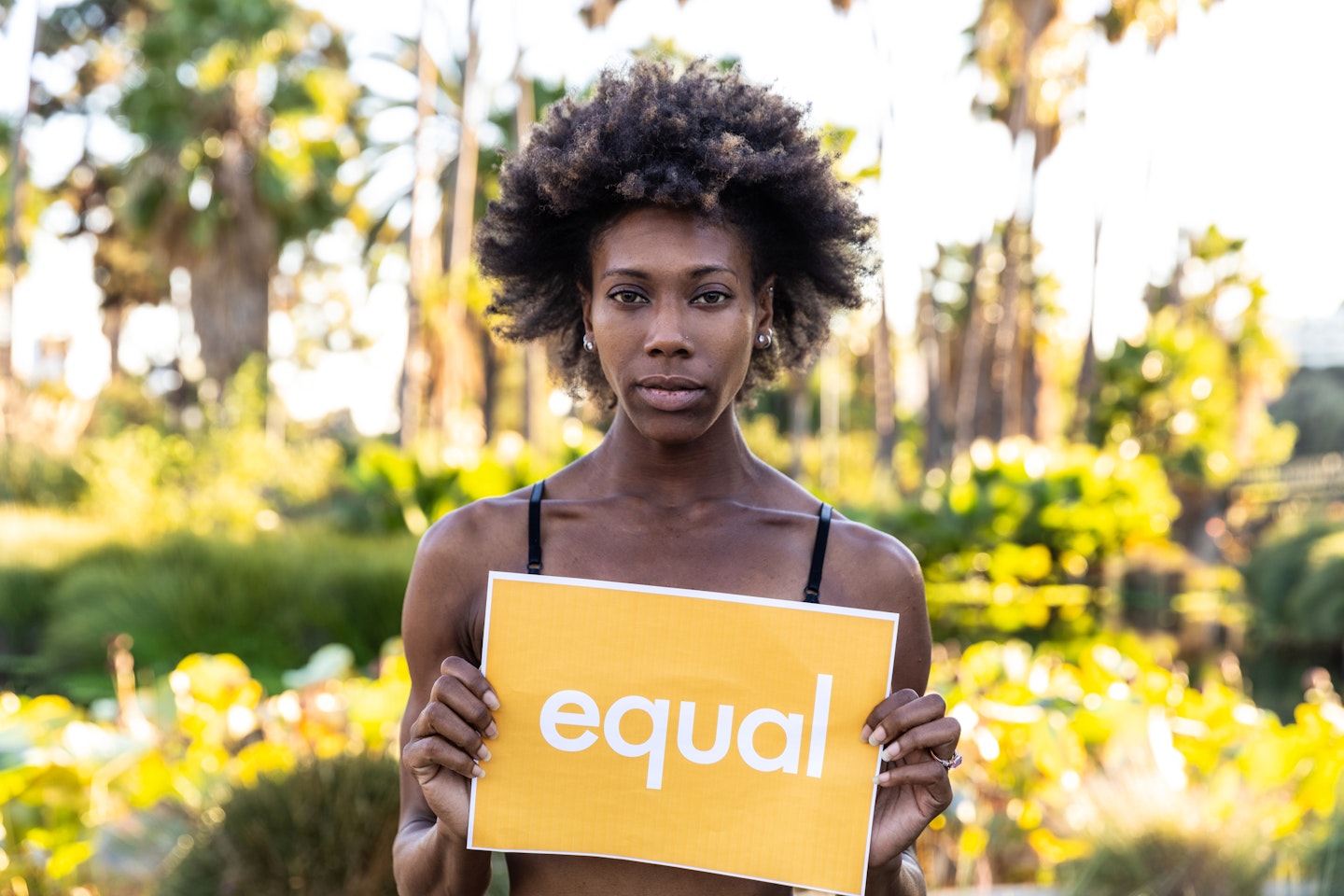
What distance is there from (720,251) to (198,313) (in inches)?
976

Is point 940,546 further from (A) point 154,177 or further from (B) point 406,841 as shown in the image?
(A) point 154,177

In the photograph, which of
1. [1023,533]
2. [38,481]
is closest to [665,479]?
[1023,533]

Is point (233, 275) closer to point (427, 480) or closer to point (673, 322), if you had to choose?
point (427, 480)

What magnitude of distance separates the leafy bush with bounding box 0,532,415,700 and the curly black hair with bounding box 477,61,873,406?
24.0ft

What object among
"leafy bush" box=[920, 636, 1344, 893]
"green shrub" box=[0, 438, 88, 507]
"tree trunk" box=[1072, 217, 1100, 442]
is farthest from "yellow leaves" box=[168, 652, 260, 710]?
"tree trunk" box=[1072, 217, 1100, 442]

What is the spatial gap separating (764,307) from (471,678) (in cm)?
70

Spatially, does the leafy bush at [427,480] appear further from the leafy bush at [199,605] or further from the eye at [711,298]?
the eye at [711,298]

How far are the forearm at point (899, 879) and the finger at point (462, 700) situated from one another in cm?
58

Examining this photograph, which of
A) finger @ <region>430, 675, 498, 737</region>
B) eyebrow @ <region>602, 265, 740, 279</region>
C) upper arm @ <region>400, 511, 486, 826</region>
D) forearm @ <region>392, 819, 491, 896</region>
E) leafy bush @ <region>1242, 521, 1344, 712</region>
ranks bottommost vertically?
leafy bush @ <region>1242, 521, 1344, 712</region>

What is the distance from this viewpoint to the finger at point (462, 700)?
165 cm

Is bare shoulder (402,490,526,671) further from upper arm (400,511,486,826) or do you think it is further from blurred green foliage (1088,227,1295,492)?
blurred green foliage (1088,227,1295,492)

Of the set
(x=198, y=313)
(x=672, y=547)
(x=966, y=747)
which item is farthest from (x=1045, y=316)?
(x=672, y=547)

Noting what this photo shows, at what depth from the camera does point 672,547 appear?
1.89 m

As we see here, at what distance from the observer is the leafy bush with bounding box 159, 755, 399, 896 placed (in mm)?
3244
